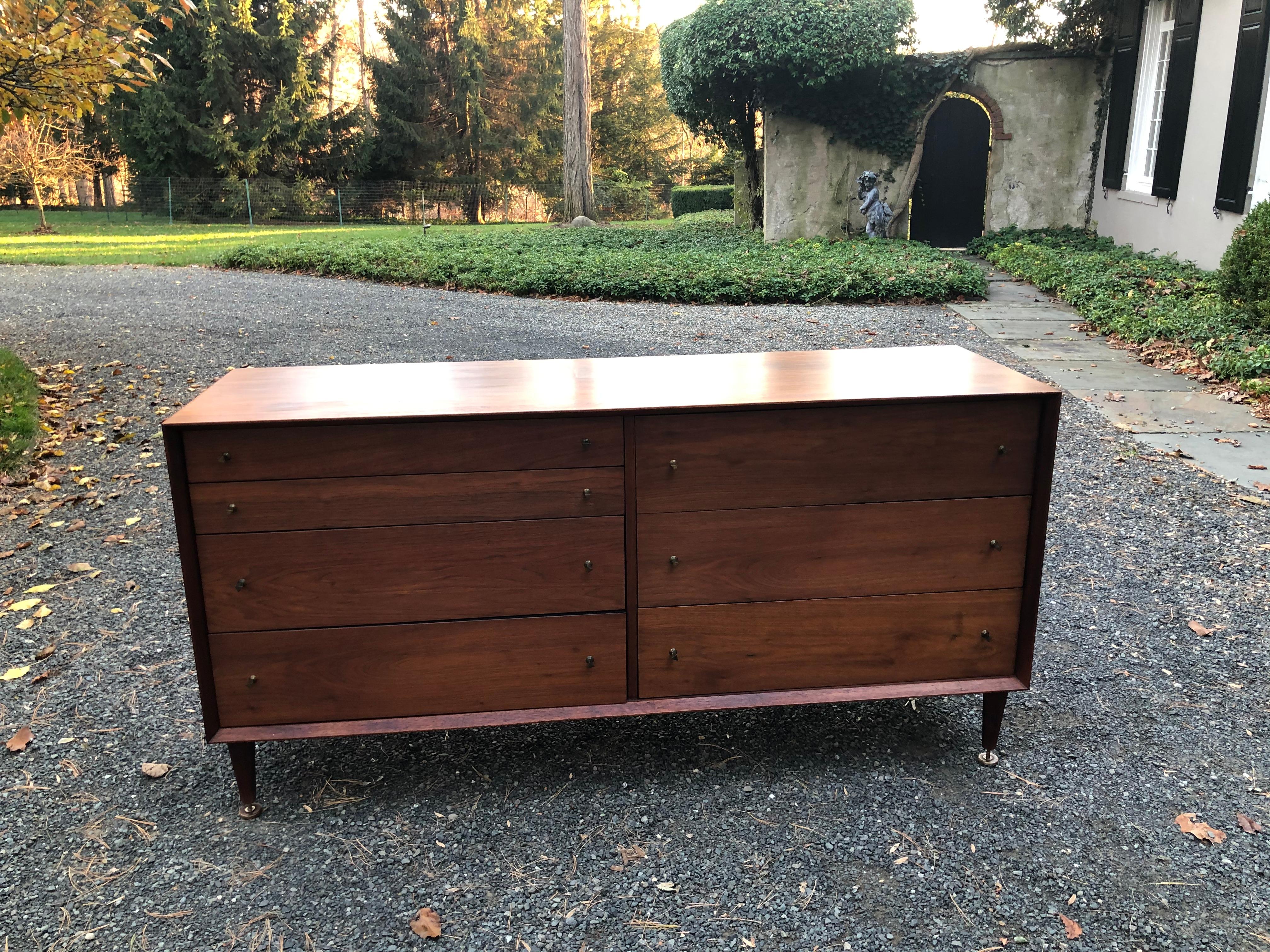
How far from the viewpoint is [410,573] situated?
2.39 meters

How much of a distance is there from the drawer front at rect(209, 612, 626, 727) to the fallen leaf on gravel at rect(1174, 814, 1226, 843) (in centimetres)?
144

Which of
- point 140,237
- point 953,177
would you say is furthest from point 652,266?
point 140,237

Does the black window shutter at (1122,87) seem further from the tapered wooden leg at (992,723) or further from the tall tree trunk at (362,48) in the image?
the tall tree trunk at (362,48)

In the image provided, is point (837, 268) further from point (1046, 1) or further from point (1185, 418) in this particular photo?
point (1046, 1)

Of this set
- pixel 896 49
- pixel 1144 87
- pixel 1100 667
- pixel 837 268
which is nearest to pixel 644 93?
pixel 896 49

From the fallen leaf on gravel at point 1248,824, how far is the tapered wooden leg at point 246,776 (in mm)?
2492

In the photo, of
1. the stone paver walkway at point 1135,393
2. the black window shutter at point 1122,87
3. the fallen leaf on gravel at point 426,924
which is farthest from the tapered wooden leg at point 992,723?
the black window shutter at point 1122,87

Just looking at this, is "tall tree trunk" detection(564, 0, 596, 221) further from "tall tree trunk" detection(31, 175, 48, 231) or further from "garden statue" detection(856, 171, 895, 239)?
"tall tree trunk" detection(31, 175, 48, 231)

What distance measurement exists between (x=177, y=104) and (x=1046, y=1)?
20.3 m

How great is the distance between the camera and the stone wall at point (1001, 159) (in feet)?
43.4

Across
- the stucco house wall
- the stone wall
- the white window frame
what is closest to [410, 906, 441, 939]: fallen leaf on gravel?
the stucco house wall

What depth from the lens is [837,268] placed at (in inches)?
399

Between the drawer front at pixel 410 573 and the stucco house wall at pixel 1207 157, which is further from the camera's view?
the stucco house wall at pixel 1207 157

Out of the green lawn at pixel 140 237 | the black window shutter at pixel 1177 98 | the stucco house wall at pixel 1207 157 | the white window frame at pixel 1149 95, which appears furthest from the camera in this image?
the green lawn at pixel 140 237
